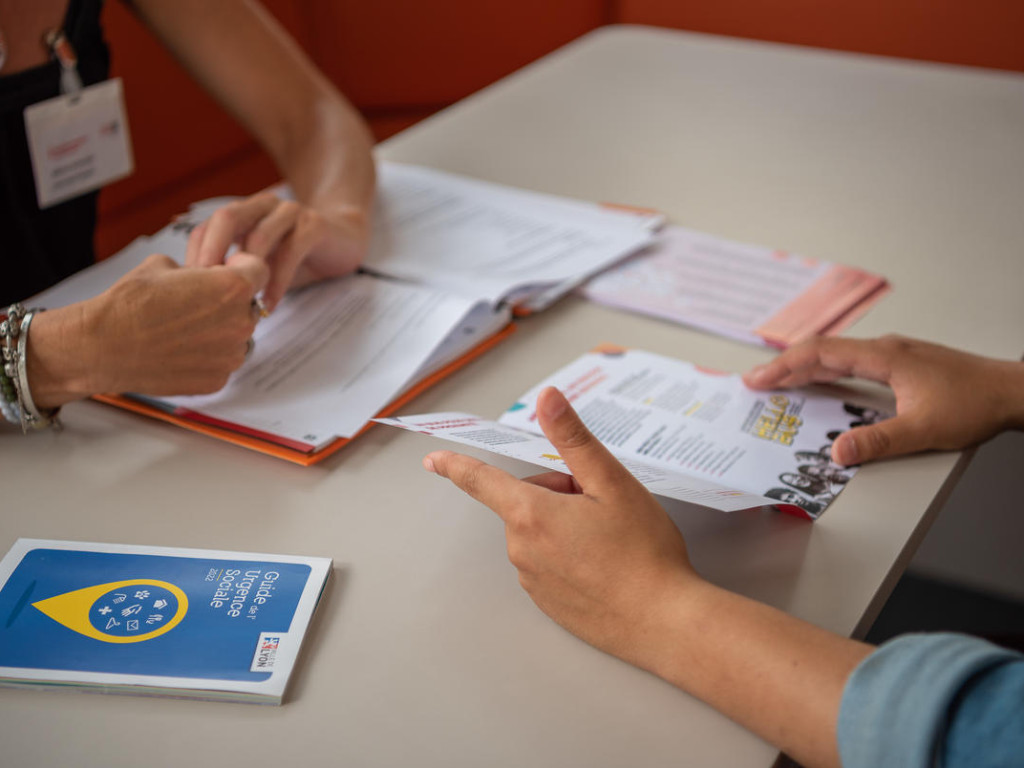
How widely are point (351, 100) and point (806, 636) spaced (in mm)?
2285

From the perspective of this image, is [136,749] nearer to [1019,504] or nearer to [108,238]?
[1019,504]

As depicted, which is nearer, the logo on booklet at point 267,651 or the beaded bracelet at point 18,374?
the logo on booklet at point 267,651

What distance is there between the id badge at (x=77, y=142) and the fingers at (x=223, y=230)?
35 cm

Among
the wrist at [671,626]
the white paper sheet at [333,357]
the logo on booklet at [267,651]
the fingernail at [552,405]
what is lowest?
the wrist at [671,626]

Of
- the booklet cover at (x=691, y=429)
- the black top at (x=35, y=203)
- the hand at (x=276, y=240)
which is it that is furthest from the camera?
the black top at (x=35, y=203)

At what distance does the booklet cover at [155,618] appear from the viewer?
0.56m

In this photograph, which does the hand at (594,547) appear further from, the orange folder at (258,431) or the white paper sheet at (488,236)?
the white paper sheet at (488,236)

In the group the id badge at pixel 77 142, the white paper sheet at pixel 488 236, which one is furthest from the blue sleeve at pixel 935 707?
the id badge at pixel 77 142

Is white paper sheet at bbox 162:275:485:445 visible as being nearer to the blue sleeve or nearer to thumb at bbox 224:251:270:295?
thumb at bbox 224:251:270:295

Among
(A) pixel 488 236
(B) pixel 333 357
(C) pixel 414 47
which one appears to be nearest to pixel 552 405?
(B) pixel 333 357

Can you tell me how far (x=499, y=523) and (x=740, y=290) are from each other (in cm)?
44

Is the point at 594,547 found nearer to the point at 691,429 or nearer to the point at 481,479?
the point at 481,479

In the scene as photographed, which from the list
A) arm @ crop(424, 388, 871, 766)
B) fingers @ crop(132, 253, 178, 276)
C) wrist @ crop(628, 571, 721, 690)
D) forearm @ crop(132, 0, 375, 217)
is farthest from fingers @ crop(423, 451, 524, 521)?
forearm @ crop(132, 0, 375, 217)

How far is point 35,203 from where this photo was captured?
122 cm
